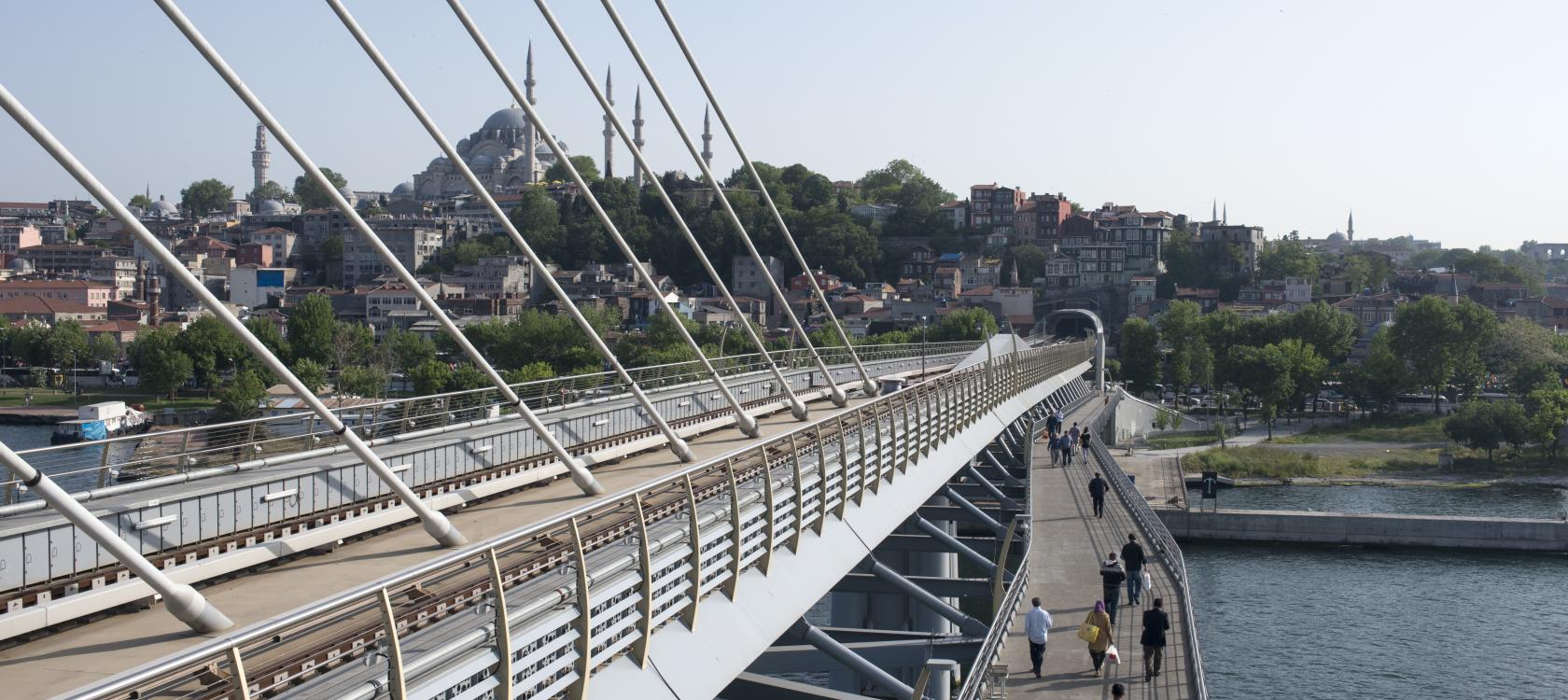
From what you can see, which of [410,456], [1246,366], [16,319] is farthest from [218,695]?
[16,319]

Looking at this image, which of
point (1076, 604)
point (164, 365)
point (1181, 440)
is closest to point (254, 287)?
point (164, 365)

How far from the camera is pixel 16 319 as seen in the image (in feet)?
258

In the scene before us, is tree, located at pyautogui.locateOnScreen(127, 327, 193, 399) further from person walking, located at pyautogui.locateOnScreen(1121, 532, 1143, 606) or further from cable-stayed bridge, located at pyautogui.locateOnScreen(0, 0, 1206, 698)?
person walking, located at pyautogui.locateOnScreen(1121, 532, 1143, 606)

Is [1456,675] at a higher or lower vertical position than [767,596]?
lower

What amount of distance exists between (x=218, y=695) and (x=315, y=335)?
6534cm

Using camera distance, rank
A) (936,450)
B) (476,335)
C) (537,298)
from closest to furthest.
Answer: (936,450) < (476,335) < (537,298)

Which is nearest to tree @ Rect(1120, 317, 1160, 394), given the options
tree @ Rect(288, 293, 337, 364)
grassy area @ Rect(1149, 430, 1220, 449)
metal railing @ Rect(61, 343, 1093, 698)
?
grassy area @ Rect(1149, 430, 1220, 449)

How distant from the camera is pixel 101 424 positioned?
4628 cm

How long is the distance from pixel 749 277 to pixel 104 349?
4127cm

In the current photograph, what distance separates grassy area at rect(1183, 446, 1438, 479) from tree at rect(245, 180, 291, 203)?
124405mm

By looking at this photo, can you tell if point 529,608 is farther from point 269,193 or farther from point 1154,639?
point 269,193

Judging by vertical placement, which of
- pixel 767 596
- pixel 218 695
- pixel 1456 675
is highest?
pixel 218 695

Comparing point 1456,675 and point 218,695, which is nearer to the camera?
point 218,695

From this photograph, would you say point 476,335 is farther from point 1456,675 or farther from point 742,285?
point 1456,675
